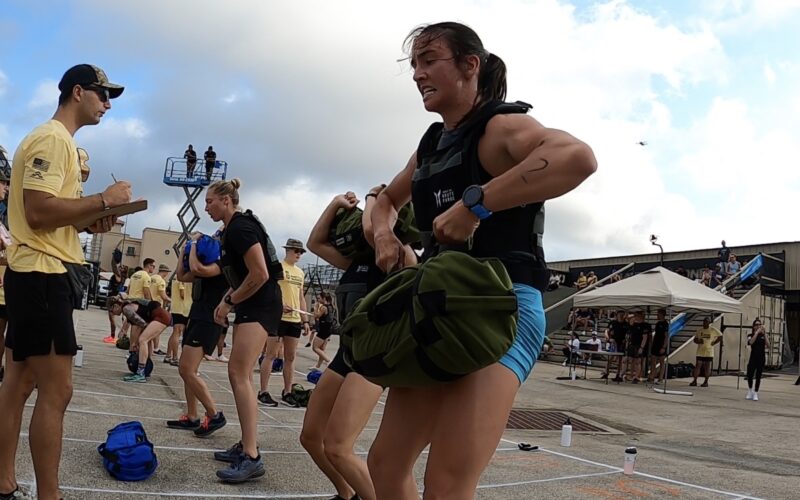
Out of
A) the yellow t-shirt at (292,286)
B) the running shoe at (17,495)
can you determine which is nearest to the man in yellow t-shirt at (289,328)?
the yellow t-shirt at (292,286)

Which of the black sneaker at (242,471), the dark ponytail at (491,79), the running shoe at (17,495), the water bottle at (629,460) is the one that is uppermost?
the dark ponytail at (491,79)

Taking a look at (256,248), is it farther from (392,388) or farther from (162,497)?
(392,388)

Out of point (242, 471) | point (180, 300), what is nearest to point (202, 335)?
point (242, 471)

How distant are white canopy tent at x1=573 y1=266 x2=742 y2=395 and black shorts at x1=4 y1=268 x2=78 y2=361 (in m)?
13.3

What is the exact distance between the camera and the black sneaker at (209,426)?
5.46 meters

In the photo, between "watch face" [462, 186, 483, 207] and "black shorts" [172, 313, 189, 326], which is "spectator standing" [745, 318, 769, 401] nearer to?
"black shorts" [172, 313, 189, 326]

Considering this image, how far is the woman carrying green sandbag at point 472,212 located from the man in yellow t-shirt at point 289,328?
211 inches

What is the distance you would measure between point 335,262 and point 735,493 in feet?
11.3

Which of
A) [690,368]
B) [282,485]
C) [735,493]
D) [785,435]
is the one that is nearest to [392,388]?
[282,485]

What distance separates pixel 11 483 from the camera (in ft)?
10.1

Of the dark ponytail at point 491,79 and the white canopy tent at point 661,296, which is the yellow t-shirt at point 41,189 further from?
the white canopy tent at point 661,296

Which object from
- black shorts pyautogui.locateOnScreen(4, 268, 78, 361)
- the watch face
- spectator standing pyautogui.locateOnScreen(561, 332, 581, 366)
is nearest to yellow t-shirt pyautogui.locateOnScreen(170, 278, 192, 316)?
black shorts pyautogui.locateOnScreen(4, 268, 78, 361)

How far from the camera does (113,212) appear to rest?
127 inches

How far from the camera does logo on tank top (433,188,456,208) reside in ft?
6.98
